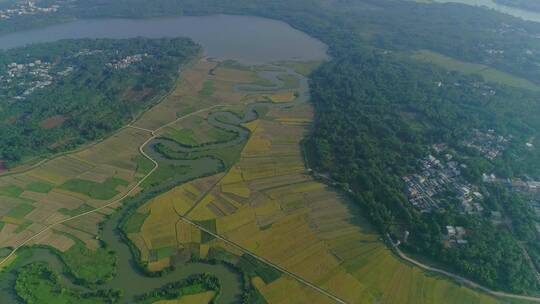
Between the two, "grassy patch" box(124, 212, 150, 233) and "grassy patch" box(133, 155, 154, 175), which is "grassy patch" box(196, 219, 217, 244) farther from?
"grassy patch" box(133, 155, 154, 175)

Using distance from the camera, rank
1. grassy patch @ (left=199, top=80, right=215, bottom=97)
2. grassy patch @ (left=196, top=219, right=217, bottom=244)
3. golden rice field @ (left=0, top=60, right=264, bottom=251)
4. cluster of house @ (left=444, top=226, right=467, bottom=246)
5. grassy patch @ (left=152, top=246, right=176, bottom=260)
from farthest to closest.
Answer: grassy patch @ (left=199, top=80, right=215, bottom=97) < golden rice field @ (left=0, top=60, right=264, bottom=251) < grassy patch @ (left=196, top=219, right=217, bottom=244) < cluster of house @ (left=444, top=226, right=467, bottom=246) < grassy patch @ (left=152, top=246, right=176, bottom=260)

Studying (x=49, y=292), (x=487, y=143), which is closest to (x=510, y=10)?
(x=487, y=143)

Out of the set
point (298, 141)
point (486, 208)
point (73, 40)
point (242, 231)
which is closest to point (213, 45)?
point (73, 40)

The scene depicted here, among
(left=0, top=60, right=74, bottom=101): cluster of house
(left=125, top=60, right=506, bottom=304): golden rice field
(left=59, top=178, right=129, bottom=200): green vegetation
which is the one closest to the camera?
(left=125, top=60, right=506, bottom=304): golden rice field

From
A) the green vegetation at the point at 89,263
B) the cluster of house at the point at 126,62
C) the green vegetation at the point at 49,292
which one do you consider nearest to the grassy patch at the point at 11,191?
the green vegetation at the point at 89,263

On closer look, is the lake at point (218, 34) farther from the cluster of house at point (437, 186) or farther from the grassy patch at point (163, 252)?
the grassy patch at point (163, 252)

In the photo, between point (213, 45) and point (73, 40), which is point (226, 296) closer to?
point (213, 45)

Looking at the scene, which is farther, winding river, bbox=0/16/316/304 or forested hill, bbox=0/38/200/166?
forested hill, bbox=0/38/200/166

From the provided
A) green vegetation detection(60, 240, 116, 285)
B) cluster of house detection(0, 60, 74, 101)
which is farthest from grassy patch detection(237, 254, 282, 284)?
cluster of house detection(0, 60, 74, 101)
